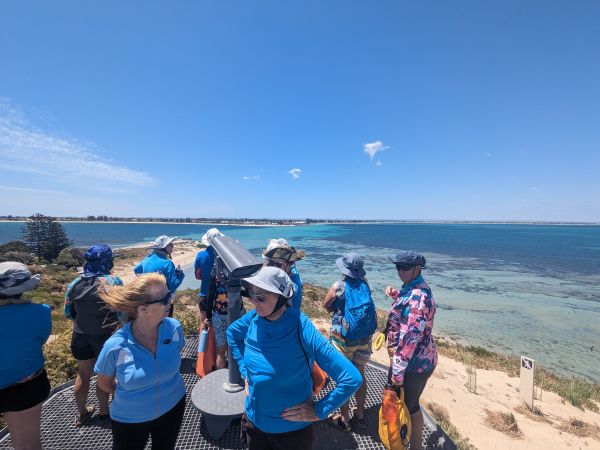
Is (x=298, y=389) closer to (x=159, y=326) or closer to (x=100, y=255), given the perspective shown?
(x=159, y=326)

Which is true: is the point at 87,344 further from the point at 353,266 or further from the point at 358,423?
the point at 358,423

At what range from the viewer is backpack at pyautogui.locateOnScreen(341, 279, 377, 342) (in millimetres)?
3129

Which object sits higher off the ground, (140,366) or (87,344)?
(140,366)

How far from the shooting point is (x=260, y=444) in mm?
1971

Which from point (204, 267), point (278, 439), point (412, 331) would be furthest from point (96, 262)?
point (412, 331)

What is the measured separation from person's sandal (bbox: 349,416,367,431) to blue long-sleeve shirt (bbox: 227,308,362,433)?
1851mm

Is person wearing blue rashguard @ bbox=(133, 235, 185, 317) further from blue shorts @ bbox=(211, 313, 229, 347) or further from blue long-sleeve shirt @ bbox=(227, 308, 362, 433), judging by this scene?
blue long-sleeve shirt @ bbox=(227, 308, 362, 433)

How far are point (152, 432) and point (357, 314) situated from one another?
6.83 feet

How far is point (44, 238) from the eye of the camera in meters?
35.4

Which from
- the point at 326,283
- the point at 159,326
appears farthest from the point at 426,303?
the point at 326,283

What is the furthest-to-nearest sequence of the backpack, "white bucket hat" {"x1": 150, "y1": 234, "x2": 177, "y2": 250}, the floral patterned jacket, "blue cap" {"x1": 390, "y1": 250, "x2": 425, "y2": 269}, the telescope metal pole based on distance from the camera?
1. "white bucket hat" {"x1": 150, "y1": 234, "x2": 177, "y2": 250}
2. the backpack
3. the telescope metal pole
4. "blue cap" {"x1": 390, "y1": 250, "x2": 425, "y2": 269}
5. the floral patterned jacket

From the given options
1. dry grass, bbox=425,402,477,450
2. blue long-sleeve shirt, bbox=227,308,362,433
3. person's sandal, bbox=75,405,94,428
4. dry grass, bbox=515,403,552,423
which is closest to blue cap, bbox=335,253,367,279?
blue long-sleeve shirt, bbox=227,308,362,433

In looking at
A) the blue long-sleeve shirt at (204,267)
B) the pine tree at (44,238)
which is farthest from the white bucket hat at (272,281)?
the pine tree at (44,238)

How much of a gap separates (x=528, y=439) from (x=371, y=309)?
3.58 m
